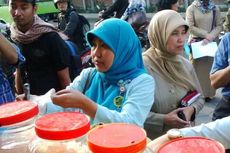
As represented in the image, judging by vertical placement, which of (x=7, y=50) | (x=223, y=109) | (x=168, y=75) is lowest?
(x=223, y=109)

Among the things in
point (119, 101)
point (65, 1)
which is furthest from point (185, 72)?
point (65, 1)

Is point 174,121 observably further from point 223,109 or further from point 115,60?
point 115,60

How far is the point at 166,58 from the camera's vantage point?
7.10 feet

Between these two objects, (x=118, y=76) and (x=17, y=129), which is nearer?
(x=17, y=129)

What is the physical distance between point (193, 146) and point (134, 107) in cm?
73

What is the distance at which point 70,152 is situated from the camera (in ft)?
2.62

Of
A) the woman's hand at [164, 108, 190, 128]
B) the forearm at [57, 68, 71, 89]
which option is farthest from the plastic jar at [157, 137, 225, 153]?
the forearm at [57, 68, 71, 89]

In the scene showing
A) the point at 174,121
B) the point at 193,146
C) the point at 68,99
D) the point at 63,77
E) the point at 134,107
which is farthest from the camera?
the point at 63,77

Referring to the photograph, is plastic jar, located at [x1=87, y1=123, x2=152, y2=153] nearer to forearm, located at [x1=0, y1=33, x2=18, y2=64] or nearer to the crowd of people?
the crowd of people

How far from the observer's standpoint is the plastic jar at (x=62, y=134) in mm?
774

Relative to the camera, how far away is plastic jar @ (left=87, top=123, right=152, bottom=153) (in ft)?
2.24

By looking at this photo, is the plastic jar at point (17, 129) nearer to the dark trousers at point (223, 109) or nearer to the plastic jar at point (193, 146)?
the plastic jar at point (193, 146)

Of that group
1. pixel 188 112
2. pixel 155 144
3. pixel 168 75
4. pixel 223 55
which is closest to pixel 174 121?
pixel 188 112

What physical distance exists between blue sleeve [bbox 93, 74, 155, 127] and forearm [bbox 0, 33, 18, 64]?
0.82 meters
